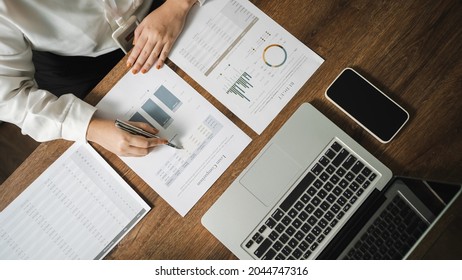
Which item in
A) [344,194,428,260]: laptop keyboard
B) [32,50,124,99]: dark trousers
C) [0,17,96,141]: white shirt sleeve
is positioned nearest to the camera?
[344,194,428,260]: laptop keyboard

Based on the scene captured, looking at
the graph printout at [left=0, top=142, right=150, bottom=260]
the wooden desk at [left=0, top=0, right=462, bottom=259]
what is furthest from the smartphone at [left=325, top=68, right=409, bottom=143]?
the graph printout at [left=0, top=142, right=150, bottom=260]

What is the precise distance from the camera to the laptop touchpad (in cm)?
76

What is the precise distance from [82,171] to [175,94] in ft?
0.88

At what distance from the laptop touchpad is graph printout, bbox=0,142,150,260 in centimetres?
23

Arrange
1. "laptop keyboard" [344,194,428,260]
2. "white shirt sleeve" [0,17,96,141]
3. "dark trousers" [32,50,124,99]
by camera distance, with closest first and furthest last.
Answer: "laptop keyboard" [344,194,428,260] < "white shirt sleeve" [0,17,96,141] < "dark trousers" [32,50,124,99]

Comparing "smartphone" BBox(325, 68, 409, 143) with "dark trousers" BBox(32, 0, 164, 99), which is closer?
"smartphone" BBox(325, 68, 409, 143)

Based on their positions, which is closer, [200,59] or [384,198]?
[384,198]

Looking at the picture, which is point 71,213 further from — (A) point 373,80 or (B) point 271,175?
(A) point 373,80

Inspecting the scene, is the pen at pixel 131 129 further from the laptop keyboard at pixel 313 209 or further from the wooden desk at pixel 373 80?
the laptop keyboard at pixel 313 209

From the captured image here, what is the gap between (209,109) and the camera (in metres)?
0.81

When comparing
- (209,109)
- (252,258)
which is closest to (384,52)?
(209,109)

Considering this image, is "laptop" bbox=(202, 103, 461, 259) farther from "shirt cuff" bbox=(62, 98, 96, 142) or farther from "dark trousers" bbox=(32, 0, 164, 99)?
"dark trousers" bbox=(32, 0, 164, 99)

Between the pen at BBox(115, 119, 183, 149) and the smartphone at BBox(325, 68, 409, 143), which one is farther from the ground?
the smartphone at BBox(325, 68, 409, 143)

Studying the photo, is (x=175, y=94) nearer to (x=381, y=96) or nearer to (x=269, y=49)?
(x=269, y=49)
